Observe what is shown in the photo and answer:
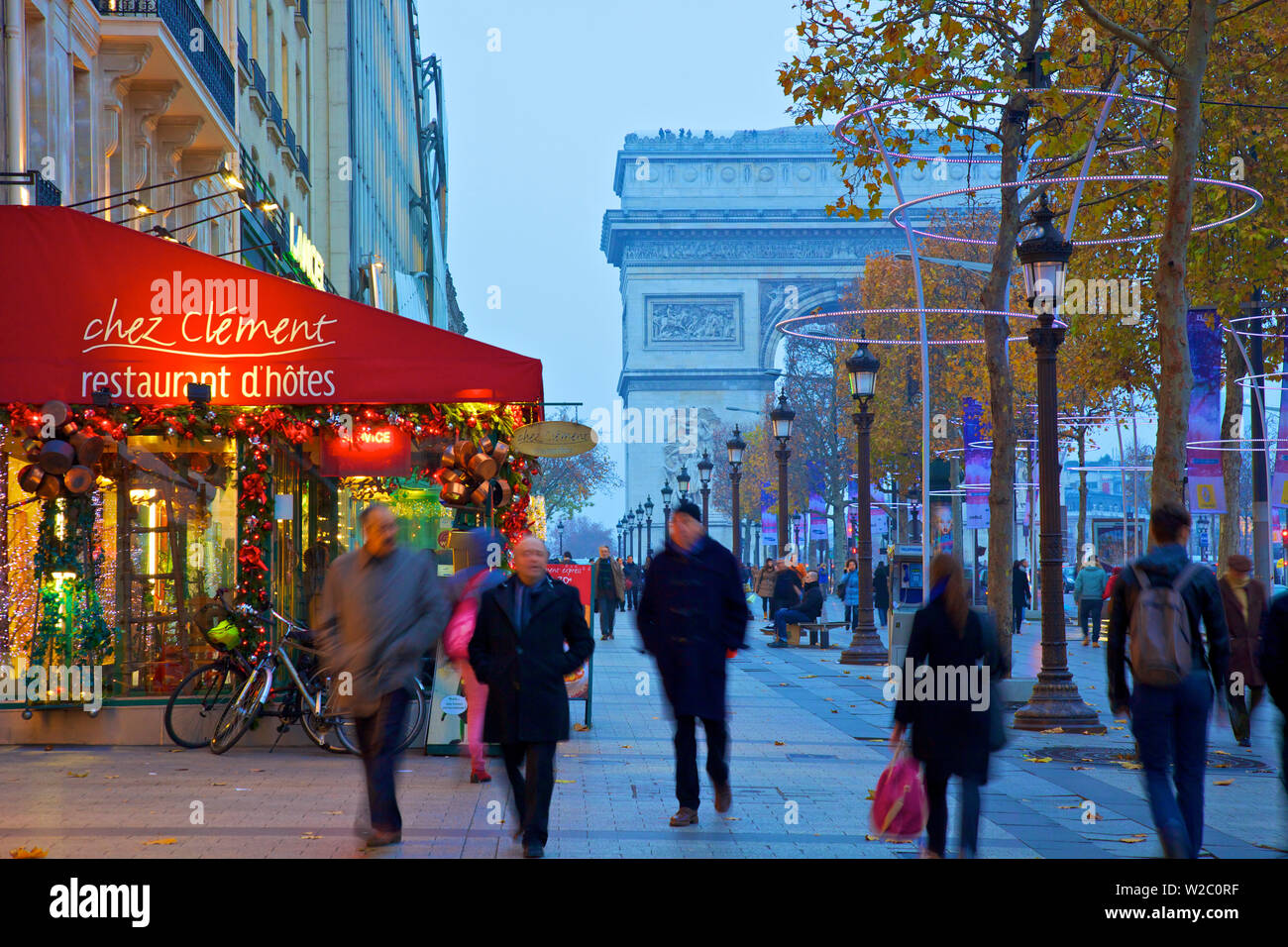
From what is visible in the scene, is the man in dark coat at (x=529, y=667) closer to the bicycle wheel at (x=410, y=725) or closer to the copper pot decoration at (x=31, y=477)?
the bicycle wheel at (x=410, y=725)

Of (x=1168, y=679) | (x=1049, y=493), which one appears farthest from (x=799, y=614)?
(x=1168, y=679)

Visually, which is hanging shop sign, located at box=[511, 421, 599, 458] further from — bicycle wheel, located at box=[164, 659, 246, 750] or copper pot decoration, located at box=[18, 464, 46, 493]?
copper pot decoration, located at box=[18, 464, 46, 493]

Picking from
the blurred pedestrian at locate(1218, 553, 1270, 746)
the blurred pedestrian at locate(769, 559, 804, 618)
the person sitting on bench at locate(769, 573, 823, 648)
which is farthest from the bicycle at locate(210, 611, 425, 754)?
the blurred pedestrian at locate(769, 559, 804, 618)

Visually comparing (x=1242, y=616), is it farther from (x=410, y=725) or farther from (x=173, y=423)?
(x=173, y=423)

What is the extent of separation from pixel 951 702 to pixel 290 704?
7.52 m

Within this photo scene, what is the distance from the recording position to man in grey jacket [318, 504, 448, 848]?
8.69 metres

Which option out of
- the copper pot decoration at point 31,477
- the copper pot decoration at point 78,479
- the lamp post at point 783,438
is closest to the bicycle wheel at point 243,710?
the copper pot decoration at point 78,479

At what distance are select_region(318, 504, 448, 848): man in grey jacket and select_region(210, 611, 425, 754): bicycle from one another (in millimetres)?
4623

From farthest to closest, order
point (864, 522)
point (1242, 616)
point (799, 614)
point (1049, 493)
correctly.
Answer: point (799, 614) < point (864, 522) < point (1049, 493) < point (1242, 616)

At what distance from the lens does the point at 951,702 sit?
7.80 metres

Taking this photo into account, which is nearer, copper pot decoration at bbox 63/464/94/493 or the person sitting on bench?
copper pot decoration at bbox 63/464/94/493
